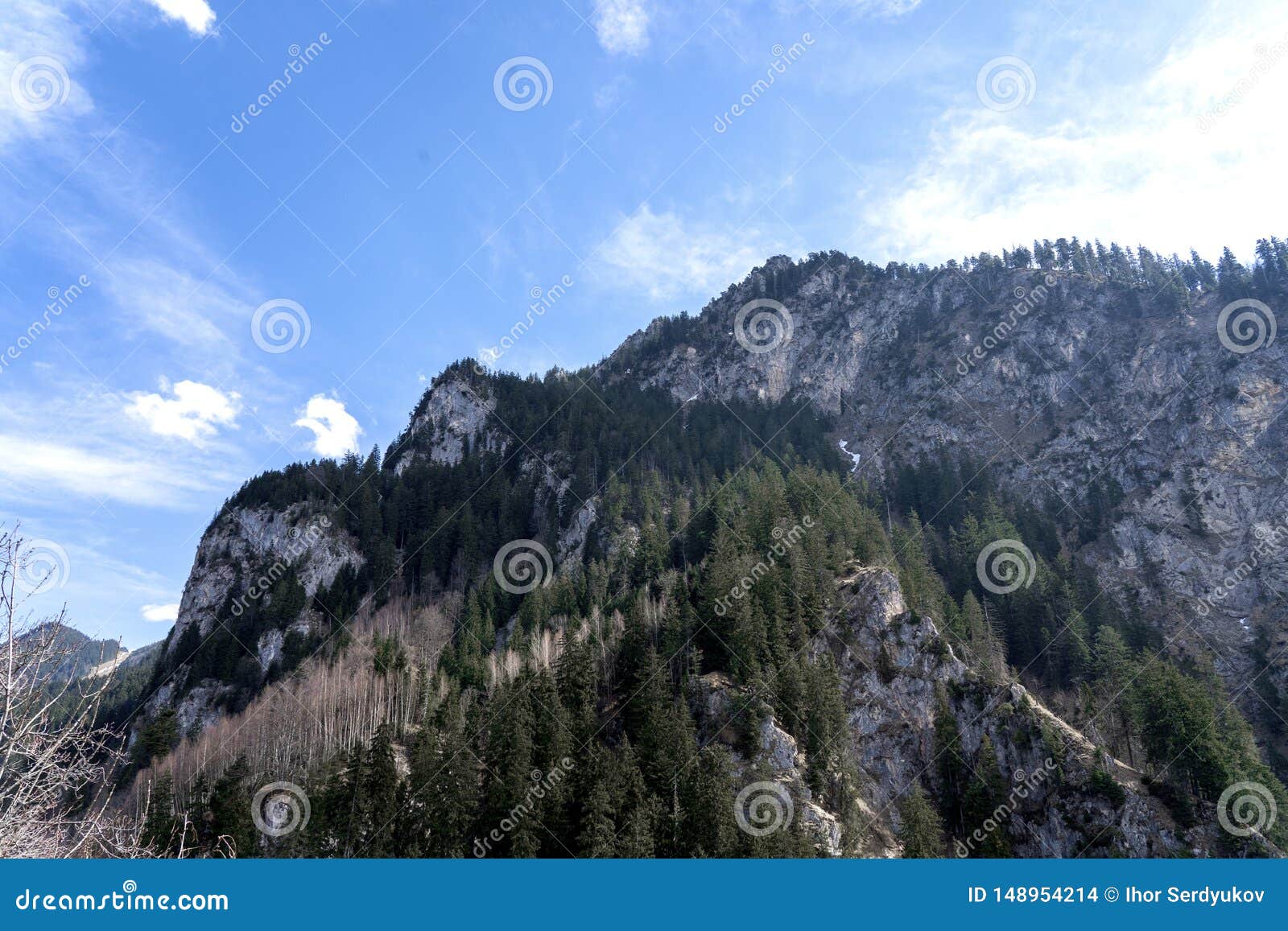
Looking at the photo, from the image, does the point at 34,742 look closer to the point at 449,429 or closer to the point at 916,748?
the point at 916,748

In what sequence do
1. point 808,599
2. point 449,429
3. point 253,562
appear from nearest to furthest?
point 808,599, point 253,562, point 449,429

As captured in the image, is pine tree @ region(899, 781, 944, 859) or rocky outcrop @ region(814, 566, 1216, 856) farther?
rocky outcrop @ region(814, 566, 1216, 856)

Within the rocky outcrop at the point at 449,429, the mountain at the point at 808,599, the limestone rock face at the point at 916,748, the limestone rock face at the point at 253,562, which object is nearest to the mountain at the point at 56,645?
the mountain at the point at 808,599

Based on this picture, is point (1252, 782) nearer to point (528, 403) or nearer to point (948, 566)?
point (948, 566)

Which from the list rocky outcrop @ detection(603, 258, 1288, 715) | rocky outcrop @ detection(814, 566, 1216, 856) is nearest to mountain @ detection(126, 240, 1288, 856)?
rocky outcrop @ detection(814, 566, 1216, 856)

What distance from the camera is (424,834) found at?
142ft

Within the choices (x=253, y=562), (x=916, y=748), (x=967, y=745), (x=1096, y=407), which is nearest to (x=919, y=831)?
(x=916, y=748)

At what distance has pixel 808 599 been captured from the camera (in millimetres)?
66375

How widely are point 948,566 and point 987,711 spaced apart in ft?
141

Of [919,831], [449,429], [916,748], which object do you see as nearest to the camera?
[919,831]

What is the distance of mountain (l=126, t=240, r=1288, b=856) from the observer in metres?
48.4

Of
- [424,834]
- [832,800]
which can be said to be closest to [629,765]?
[424,834]

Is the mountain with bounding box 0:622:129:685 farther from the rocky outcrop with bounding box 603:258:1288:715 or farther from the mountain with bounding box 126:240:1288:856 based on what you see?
the rocky outcrop with bounding box 603:258:1288:715

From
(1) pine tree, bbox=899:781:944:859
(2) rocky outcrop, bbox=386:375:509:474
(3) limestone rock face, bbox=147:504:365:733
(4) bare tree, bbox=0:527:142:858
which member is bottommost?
(1) pine tree, bbox=899:781:944:859
